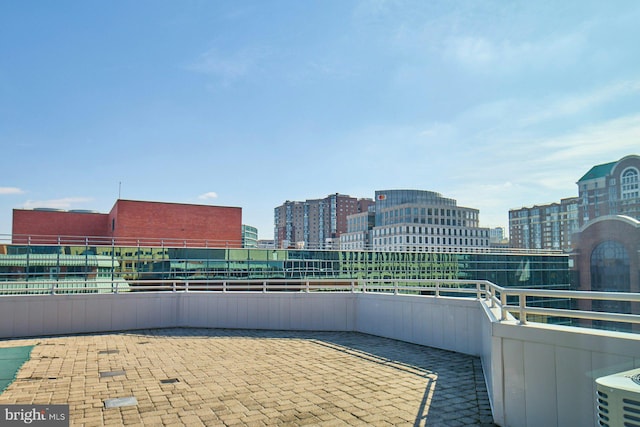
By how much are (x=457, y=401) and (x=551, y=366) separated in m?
2.26

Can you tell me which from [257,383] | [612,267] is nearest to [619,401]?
[257,383]

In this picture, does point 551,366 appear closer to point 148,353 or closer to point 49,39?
point 148,353

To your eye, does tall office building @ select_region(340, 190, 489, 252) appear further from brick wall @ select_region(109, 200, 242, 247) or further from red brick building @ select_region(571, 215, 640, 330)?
red brick building @ select_region(571, 215, 640, 330)

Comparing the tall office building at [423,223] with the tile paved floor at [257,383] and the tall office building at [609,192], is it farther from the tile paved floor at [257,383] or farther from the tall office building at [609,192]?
the tile paved floor at [257,383]

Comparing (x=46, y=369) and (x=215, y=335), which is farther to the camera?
(x=215, y=335)

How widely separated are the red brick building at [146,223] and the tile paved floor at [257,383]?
120 feet

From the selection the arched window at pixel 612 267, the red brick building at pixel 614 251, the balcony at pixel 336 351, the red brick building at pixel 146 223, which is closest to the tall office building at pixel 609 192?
the red brick building at pixel 614 251

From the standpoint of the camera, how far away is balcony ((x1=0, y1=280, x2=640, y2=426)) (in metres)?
5.09

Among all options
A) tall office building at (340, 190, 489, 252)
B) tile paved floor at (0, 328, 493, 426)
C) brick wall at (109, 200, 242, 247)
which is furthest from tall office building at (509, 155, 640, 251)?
tall office building at (340, 190, 489, 252)

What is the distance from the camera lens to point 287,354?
10.8 m

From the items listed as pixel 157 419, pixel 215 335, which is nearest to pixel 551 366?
pixel 157 419

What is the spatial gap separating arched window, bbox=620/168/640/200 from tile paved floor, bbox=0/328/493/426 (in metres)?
5.65

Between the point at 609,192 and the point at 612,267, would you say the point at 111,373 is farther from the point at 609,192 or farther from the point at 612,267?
the point at 612,267

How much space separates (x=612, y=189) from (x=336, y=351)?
28.8ft
